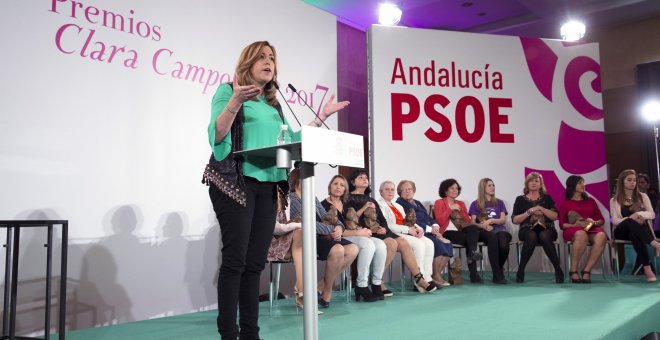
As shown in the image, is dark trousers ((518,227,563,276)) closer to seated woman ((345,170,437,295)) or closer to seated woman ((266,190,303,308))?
seated woman ((345,170,437,295))

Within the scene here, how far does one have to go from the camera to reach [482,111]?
6.25m

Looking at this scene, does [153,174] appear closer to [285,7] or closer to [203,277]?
[203,277]

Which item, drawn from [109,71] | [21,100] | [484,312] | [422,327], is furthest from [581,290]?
[21,100]

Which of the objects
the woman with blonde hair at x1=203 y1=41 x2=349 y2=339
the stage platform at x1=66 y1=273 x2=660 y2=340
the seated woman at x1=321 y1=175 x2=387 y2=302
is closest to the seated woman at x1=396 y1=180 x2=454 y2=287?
the stage platform at x1=66 y1=273 x2=660 y2=340

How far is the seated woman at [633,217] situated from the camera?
5.05 m

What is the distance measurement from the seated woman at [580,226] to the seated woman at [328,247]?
2352mm

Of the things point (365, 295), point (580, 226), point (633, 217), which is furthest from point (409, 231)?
point (633, 217)

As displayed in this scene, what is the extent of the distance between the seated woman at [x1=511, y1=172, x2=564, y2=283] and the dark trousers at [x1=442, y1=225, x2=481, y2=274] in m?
0.44

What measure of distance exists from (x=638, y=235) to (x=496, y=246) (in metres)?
1.27

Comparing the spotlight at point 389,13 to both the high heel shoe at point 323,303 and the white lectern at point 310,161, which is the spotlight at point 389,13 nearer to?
the high heel shoe at point 323,303

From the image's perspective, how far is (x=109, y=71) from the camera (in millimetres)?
3561

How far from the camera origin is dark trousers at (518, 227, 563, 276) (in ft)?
17.0

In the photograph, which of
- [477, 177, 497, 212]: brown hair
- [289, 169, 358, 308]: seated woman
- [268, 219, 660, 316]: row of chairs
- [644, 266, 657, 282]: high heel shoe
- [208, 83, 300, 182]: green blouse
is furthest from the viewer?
[477, 177, 497, 212]: brown hair

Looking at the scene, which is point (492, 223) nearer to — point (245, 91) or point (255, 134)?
point (255, 134)
